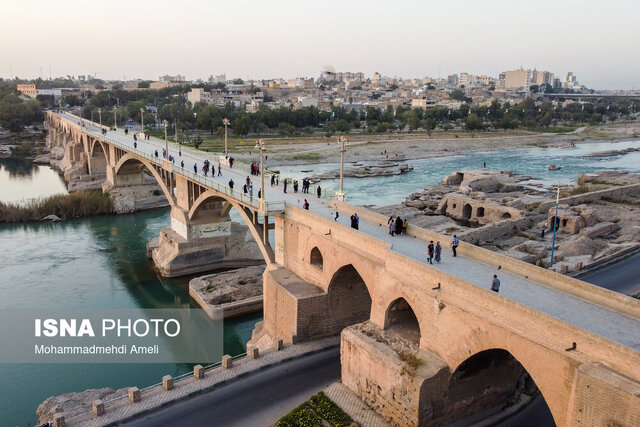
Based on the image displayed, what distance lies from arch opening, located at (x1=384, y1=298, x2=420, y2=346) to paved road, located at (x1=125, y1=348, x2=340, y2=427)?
8.05ft

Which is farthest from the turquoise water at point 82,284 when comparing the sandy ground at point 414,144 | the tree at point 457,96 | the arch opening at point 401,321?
the tree at point 457,96

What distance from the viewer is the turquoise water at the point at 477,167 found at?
172 ft

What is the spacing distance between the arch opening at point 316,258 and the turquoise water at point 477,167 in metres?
27.0

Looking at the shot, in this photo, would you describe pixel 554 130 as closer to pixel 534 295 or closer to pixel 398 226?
pixel 398 226

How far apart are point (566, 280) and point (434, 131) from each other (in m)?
95.8

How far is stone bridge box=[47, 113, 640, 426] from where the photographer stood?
977cm

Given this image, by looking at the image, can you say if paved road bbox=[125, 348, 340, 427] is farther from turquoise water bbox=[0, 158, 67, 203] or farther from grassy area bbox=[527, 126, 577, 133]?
grassy area bbox=[527, 126, 577, 133]

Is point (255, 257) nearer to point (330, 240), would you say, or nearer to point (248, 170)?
point (248, 170)

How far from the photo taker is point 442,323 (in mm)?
12852

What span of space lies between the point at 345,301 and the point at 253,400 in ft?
18.5

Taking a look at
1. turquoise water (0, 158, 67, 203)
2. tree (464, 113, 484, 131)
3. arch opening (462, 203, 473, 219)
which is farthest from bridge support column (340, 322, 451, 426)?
tree (464, 113, 484, 131)

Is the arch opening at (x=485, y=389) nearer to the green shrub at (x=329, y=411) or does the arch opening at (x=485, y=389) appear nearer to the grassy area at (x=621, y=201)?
the green shrub at (x=329, y=411)

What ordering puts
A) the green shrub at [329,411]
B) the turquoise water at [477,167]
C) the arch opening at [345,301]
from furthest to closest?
1. the turquoise water at [477,167]
2. the arch opening at [345,301]
3. the green shrub at [329,411]

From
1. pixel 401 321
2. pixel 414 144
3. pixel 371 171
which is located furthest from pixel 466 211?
pixel 414 144
